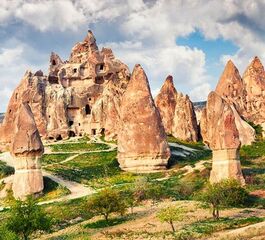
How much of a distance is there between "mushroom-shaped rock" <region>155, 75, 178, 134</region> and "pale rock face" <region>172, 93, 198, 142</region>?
3834 millimetres

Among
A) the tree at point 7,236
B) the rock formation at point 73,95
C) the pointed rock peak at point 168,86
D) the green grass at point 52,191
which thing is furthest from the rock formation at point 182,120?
the tree at point 7,236

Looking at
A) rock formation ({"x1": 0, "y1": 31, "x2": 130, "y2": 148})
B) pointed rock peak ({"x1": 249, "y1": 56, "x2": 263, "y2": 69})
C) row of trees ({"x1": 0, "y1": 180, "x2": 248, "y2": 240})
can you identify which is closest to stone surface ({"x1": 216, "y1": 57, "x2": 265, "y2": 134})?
pointed rock peak ({"x1": 249, "y1": 56, "x2": 263, "y2": 69})

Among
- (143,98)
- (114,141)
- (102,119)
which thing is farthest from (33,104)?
(143,98)

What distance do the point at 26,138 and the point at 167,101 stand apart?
39845 mm

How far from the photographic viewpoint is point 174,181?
45688 mm

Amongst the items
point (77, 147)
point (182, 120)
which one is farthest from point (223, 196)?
point (182, 120)

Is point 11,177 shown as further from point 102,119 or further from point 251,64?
point 251,64

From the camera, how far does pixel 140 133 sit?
54.8m

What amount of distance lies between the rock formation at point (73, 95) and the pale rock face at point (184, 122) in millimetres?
9221

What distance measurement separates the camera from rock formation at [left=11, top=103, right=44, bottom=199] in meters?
44.7

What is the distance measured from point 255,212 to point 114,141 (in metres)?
41.0

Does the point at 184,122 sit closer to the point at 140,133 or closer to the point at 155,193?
the point at 140,133

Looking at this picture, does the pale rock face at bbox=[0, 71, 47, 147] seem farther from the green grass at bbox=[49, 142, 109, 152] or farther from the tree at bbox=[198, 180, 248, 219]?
the tree at bbox=[198, 180, 248, 219]

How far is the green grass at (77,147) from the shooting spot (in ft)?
226
